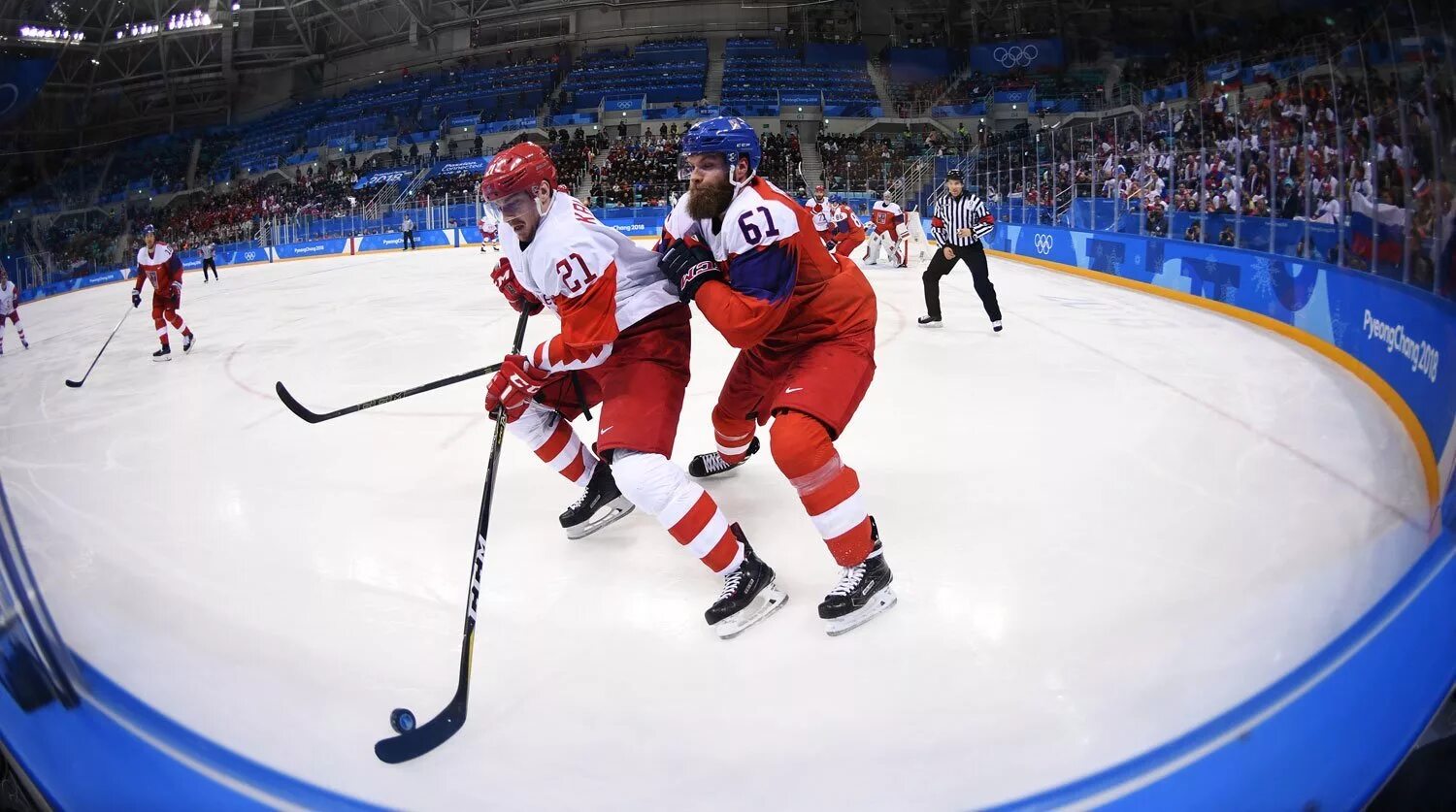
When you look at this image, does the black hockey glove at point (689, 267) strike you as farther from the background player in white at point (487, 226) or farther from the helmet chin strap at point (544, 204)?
the background player in white at point (487, 226)

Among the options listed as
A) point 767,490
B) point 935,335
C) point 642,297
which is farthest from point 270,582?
point 935,335

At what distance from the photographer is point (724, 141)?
2.22 meters

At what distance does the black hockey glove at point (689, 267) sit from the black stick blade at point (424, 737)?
123 cm

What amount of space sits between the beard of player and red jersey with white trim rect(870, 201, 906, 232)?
1090 centimetres

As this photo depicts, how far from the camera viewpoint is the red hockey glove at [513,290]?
2.91 meters

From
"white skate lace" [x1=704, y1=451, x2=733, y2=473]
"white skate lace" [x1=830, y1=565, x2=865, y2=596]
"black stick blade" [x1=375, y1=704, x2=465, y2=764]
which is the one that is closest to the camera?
"black stick blade" [x1=375, y1=704, x2=465, y2=764]

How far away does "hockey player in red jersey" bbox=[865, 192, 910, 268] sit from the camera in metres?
12.6

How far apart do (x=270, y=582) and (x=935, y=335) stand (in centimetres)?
599

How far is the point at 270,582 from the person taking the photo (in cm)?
244

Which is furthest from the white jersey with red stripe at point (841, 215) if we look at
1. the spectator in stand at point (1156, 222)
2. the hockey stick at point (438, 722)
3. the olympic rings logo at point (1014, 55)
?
the hockey stick at point (438, 722)

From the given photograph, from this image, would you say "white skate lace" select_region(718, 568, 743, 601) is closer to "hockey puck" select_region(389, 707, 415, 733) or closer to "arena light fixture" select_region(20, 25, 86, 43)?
"hockey puck" select_region(389, 707, 415, 733)

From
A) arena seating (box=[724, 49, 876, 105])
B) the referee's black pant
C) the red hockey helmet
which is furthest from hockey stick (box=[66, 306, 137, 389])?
the referee's black pant

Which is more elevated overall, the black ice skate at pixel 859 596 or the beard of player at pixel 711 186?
the beard of player at pixel 711 186

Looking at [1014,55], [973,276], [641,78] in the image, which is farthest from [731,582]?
[973,276]
